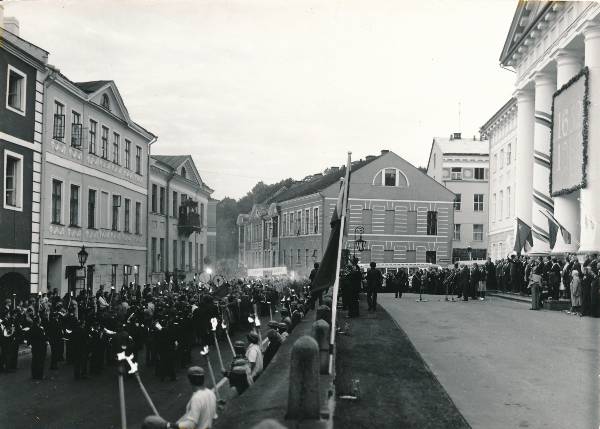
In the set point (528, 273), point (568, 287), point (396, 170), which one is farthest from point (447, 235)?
point (568, 287)

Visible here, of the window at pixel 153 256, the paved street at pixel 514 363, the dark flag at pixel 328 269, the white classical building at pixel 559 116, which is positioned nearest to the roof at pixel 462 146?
the white classical building at pixel 559 116

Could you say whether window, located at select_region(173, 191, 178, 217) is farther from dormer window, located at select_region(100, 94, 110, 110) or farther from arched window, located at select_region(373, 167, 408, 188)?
arched window, located at select_region(373, 167, 408, 188)

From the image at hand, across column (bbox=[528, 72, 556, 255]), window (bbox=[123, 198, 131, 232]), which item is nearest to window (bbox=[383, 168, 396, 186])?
column (bbox=[528, 72, 556, 255])

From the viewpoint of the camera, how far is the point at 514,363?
48.6 ft

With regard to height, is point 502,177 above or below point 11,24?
below

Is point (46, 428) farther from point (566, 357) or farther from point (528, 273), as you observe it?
point (528, 273)

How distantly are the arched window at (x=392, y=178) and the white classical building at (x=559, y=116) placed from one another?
21.0 m

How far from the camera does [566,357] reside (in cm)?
1548

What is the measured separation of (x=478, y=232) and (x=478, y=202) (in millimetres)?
2979

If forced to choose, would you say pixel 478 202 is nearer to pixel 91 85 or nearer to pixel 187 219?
pixel 187 219

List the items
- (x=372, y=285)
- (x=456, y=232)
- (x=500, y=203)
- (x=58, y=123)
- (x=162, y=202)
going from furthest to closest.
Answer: (x=456, y=232) → (x=500, y=203) → (x=162, y=202) → (x=58, y=123) → (x=372, y=285)

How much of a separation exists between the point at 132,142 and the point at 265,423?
36009mm

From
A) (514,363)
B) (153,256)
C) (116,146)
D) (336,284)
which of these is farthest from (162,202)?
(336,284)

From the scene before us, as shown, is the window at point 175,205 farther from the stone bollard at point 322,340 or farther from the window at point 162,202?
the stone bollard at point 322,340
